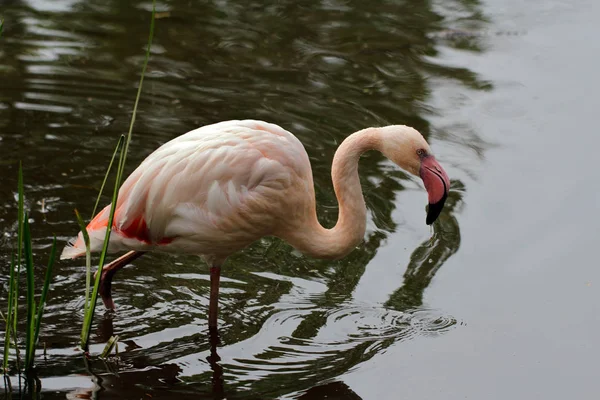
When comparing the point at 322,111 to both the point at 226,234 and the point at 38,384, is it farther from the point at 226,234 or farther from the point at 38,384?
the point at 38,384

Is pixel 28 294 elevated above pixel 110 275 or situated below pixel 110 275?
above

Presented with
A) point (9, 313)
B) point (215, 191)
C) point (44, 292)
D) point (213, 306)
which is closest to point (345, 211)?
point (215, 191)

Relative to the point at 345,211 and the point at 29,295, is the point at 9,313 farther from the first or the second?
the point at 345,211

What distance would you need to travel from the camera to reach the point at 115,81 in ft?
28.4

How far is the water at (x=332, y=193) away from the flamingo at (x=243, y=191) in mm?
494

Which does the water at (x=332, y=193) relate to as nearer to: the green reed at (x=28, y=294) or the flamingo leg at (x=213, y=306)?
the flamingo leg at (x=213, y=306)

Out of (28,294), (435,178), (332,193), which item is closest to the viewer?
(28,294)

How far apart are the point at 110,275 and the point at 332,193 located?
1.96 metres

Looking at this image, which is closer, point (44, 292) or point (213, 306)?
point (44, 292)

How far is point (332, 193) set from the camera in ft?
23.4

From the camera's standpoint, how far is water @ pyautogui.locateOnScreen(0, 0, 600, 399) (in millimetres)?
5234

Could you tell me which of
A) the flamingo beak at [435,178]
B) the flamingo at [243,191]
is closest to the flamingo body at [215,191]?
the flamingo at [243,191]

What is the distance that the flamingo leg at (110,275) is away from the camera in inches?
227

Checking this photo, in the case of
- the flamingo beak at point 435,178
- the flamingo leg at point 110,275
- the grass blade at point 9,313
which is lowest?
the flamingo leg at point 110,275
